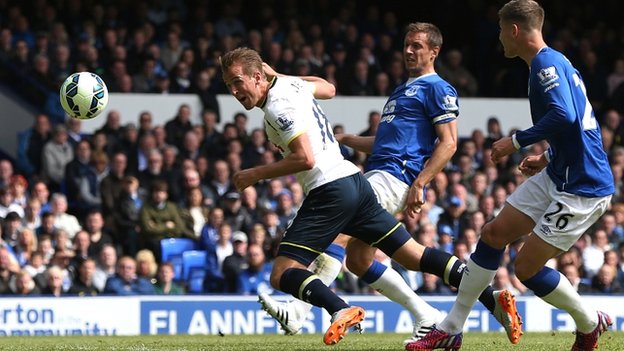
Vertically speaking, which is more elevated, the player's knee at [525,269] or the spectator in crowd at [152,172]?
the spectator in crowd at [152,172]

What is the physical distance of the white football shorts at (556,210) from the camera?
7445 millimetres

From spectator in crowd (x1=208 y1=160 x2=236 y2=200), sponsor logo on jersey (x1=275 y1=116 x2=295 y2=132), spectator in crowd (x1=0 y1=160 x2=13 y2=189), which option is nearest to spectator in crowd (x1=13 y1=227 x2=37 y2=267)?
spectator in crowd (x1=0 y1=160 x2=13 y2=189)

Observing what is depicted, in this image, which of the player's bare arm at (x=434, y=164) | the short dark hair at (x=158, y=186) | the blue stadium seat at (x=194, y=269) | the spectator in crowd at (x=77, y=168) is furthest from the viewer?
the spectator in crowd at (x=77, y=168)

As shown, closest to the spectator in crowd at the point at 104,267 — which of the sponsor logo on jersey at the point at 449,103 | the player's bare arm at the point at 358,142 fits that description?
the player's bare arm at the point at 358,142

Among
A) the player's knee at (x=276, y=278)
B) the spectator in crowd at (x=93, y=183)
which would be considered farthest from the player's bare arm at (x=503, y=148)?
the spectator in crowd at (x=93, y=183)

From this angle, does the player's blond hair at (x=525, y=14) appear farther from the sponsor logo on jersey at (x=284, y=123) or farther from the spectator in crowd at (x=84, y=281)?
the spectator in crowd at (x=84, y=281)

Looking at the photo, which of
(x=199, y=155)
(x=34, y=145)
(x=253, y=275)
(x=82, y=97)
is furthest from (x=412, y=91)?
(x=34, y=145)

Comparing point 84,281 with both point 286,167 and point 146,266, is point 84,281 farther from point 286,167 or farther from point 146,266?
point 286,167

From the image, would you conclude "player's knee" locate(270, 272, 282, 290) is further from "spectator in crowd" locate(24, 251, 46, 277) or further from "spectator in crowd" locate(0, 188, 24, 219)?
"spectator in crowd" locate(0, 188, 24, 219)

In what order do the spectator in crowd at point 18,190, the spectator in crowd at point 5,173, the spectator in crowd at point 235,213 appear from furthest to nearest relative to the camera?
the spectator in crowd at point 235,213
the spectator in crowd at point 5,173
the spectator in crowd at point 18,190

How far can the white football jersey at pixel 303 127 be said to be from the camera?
Answer: 7.66 meters

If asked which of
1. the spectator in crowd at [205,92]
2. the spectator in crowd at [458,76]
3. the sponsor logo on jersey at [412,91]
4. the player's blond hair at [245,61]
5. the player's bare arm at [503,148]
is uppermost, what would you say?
the spectator in crowd at [458,76]

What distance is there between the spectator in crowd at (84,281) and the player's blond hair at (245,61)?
6401mm

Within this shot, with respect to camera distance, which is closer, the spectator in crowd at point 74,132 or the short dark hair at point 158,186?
the short dark hair at point 158,186
